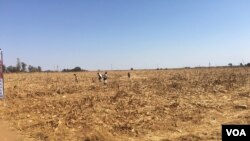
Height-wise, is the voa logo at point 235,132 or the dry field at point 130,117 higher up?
the voa logo at point 235,132

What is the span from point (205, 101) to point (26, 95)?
37.8 ft

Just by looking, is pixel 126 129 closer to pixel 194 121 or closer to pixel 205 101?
pixel 194 121

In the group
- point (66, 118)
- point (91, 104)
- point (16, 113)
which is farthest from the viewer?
point (91, 104)

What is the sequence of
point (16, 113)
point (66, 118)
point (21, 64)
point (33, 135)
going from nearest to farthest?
point (33, 135)
point (66, 118)
point (16, 113)
point (21, 64)

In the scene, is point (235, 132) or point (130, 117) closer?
point (235, 132)

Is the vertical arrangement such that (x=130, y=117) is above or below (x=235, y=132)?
below

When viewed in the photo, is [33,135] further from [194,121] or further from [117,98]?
[117,98]

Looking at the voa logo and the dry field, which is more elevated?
the voa logo

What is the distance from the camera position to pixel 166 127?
13.3m

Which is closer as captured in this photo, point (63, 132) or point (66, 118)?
point (63, 132)

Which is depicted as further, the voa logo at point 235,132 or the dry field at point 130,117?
the dry field at point 130,117

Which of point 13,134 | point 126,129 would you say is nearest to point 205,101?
point 126,129

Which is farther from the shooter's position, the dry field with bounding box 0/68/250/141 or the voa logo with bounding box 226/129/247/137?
the dry field with bounding box 0/68/250/141

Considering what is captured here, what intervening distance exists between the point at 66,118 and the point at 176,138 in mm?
5128
